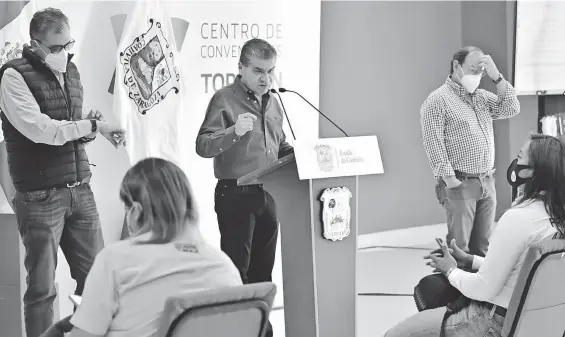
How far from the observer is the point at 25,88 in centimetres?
316

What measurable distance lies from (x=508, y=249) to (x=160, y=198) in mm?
1078

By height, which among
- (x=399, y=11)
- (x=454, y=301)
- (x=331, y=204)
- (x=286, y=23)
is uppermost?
(x=399, y=11)

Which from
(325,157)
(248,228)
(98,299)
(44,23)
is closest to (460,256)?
(325,157)

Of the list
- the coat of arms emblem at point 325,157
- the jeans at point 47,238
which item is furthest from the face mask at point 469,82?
the jeans at point 47,238

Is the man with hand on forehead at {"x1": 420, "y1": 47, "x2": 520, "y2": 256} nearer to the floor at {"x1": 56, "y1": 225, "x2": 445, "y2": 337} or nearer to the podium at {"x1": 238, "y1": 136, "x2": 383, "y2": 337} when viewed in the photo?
the floor at {"x1": 56, "y1": 225, "x2": 445, "y2": 337}

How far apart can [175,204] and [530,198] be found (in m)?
1.19

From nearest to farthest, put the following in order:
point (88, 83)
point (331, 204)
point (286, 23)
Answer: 1. point (331, 204)
2. point (88, 83)
3. point (286, 23)

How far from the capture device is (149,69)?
3963 millimetres

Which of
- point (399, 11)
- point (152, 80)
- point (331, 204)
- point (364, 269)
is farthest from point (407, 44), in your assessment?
point (331, 204)

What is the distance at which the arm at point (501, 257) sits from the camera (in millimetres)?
2352

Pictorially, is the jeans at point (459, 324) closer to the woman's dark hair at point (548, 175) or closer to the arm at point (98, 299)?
the woman's dark hair at point (548, 175)

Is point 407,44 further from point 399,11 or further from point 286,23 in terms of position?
point 286,23

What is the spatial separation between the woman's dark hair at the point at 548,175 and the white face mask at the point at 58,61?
1.92 meters

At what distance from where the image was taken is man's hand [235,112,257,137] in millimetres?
3361
